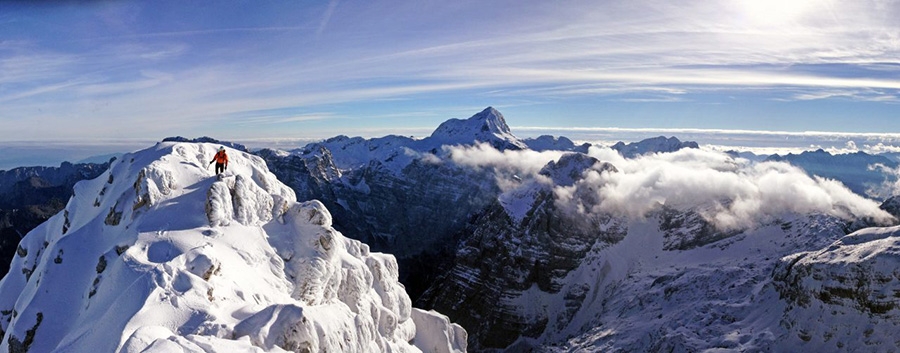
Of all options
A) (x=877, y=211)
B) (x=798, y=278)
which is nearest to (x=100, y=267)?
(x=798, y=278)

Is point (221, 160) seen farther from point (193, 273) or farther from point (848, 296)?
point (848, 296)

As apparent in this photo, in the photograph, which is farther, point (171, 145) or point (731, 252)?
point (731, 252)

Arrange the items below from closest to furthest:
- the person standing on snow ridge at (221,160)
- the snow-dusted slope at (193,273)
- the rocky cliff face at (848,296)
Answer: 1. the snow-dusted slope at (193,273)
2. the person standing on snow ridge at (221,160)
3. the rocky cliff face at (848,296)

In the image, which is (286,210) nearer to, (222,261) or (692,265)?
(222,261)

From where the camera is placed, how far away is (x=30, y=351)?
131 feet

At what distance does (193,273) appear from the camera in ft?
131

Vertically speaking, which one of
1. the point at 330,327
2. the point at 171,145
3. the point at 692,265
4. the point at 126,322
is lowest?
the point at 692,265

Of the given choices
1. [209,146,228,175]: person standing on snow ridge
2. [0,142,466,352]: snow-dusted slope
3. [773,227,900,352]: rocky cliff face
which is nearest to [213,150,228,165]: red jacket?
A: [209,146,228,175]: person standing on snow ridge

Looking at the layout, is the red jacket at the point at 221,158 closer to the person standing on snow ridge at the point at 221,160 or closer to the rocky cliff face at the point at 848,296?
the person standing on snow ridge at the point at 221,160

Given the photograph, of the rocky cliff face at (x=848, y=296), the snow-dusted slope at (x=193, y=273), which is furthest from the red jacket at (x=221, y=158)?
the rocky cliff face at (x=848, y=296)

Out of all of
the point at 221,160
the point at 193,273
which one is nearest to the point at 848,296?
the point at 221,160

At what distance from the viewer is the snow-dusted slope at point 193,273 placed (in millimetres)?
34719

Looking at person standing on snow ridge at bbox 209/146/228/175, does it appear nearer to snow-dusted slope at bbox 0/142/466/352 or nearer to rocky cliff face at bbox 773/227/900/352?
snow-dusted slope at bbox 0/142/466/352

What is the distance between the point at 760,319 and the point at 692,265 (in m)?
68.6
